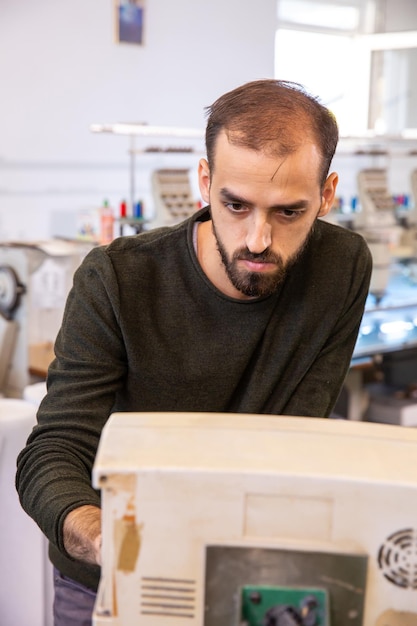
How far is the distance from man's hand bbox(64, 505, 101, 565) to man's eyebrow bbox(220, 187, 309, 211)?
40 centimetres

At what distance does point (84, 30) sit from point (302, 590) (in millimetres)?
3818

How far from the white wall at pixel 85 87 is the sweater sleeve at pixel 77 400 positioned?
2.93 meters

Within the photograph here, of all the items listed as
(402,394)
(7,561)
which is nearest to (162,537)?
(7,561)

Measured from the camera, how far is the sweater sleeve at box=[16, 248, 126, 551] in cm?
100

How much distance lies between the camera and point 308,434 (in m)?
0.73

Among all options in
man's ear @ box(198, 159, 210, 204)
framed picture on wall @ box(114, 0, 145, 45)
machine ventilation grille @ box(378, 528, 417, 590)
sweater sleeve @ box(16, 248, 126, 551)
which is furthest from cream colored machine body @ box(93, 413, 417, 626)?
framed picture on wall @ box(114, 0, 145, 45)

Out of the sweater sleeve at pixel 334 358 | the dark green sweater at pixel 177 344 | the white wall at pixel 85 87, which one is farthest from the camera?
the white wall at pixel 85 87

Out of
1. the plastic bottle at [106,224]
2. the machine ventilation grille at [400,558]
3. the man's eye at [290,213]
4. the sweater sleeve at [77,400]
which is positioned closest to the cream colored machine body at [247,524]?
the machine ventilation grille at [400,558]

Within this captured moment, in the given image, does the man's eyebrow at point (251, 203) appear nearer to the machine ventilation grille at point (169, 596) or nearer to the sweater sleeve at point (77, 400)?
the sweater sleeve at point (77, 400)

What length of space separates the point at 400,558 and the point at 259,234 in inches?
17.9

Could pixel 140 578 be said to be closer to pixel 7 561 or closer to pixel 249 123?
pixel 249 123

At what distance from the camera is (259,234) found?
40.2 inches

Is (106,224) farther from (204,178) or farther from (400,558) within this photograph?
(400,558)

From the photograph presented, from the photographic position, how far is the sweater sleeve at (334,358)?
1.23m
